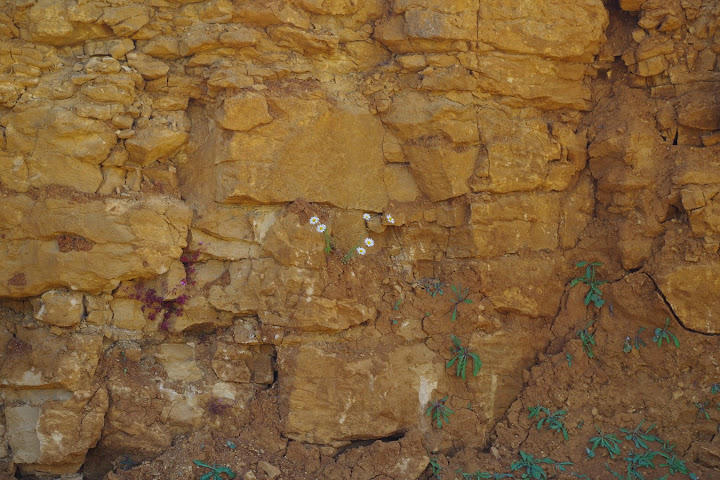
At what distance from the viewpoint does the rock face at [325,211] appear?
4746 millimetres

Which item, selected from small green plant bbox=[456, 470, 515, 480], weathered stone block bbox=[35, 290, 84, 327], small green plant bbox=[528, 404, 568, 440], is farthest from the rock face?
small green plant bbox=[456, 470, 515, 480]

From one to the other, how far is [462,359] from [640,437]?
1343 millimetres

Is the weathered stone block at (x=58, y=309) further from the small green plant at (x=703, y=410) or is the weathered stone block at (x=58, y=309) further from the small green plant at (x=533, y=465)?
the small green plant at (x=703, y=410)

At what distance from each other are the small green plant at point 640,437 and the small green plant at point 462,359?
1119 millimetres

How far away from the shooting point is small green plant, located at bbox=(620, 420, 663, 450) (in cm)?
489

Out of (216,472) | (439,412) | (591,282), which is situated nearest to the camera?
(216,472)

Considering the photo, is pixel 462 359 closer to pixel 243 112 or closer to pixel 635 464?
pixel 635 464

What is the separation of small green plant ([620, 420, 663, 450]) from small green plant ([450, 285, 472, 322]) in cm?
143

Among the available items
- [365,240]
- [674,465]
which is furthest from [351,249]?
[674,465]

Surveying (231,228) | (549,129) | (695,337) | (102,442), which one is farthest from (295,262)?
(695,337)

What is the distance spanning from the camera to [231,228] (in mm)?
5051

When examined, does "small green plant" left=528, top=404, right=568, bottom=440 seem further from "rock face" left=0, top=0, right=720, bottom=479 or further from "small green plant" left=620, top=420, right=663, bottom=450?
"small green plant" left=620, top=420, right=663, bottom=450

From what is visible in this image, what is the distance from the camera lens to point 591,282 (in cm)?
534

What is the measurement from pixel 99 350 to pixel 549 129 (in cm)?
369
